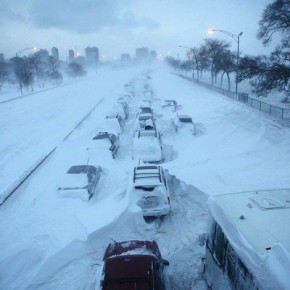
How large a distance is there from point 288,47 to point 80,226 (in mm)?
19377

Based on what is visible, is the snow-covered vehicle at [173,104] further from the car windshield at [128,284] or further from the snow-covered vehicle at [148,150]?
the car windshield at [128,284]

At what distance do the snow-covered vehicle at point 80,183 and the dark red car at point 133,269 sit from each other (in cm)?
417

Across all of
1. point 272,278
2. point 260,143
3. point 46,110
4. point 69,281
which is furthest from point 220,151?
point 46,110

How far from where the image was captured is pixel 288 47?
20.8m

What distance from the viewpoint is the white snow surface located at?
7.57 m

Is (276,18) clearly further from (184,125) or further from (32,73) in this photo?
(32,73)

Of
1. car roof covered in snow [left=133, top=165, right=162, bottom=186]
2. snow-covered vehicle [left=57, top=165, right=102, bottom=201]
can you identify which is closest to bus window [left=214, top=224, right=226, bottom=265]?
car roof covered in snow [left=133, top=165, right=162, bottom=186]

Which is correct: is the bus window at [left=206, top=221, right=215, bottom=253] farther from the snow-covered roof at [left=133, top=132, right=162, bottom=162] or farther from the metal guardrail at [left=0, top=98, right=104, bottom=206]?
the metal guardrail at [left=0, top=98, right=104, bottom=206]

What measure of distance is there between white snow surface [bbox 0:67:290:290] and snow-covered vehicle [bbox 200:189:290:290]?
5.76 ft

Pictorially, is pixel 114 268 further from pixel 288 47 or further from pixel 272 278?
pixel 288 47

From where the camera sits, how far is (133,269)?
5.86 metres

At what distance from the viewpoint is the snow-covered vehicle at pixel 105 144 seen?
50.6 feet

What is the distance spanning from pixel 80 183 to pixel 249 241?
7.95 m

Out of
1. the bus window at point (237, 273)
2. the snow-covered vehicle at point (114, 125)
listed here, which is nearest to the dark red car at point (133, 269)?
the bus window at point (237, 273)
